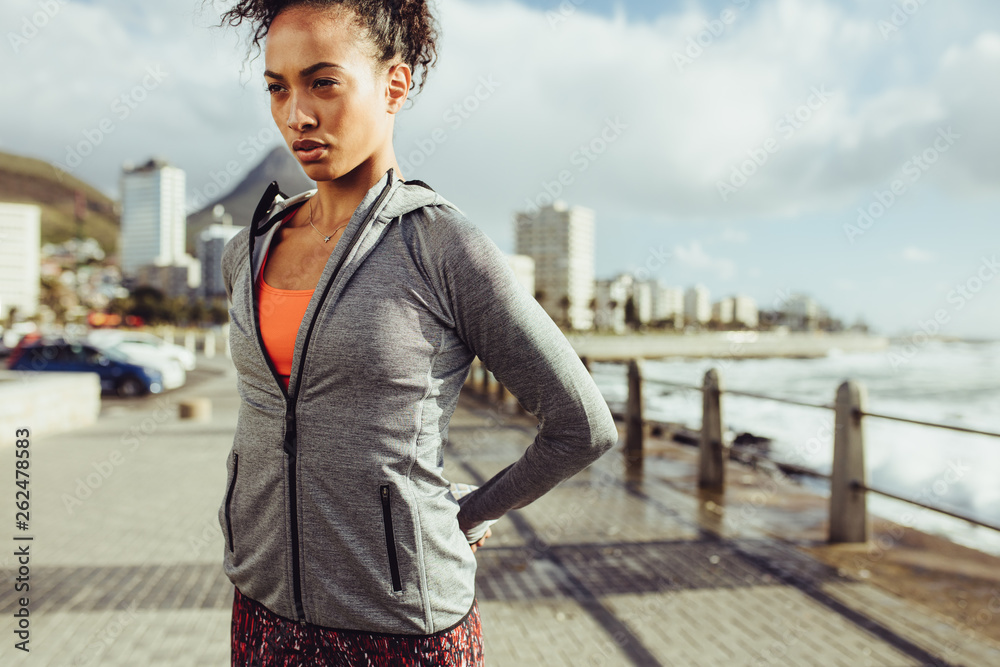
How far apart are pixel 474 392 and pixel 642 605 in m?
13.7

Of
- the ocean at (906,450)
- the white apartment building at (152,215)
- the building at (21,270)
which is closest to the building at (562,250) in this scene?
the white apartment building at (152,215)

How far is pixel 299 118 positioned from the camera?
1.12m

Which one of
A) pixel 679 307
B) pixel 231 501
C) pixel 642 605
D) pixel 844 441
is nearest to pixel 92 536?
pixel 642 605

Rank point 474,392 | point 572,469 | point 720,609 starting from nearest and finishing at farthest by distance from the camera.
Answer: point 572,469 < point 720,609 < point 474,392

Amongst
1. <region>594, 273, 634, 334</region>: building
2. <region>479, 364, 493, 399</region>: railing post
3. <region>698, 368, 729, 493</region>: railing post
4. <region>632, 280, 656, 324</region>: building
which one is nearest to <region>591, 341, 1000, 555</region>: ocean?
<region>698, 368, 729, 493</region>: railing post

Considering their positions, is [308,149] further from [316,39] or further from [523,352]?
[523,352]

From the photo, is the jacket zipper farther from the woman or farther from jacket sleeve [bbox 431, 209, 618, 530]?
jacket sleeve [bbox 431, 209, 618, 530]

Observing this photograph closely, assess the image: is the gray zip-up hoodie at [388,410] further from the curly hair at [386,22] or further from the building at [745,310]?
the building at [745,310]

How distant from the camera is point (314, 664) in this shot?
1136 millimetres

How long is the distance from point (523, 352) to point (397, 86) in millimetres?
527

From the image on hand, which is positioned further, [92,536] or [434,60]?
[92,536]

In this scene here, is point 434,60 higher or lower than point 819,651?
higher

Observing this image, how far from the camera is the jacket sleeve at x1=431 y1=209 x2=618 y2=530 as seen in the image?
1.08 metres

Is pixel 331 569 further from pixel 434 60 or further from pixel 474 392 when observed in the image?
pixel 474 392
